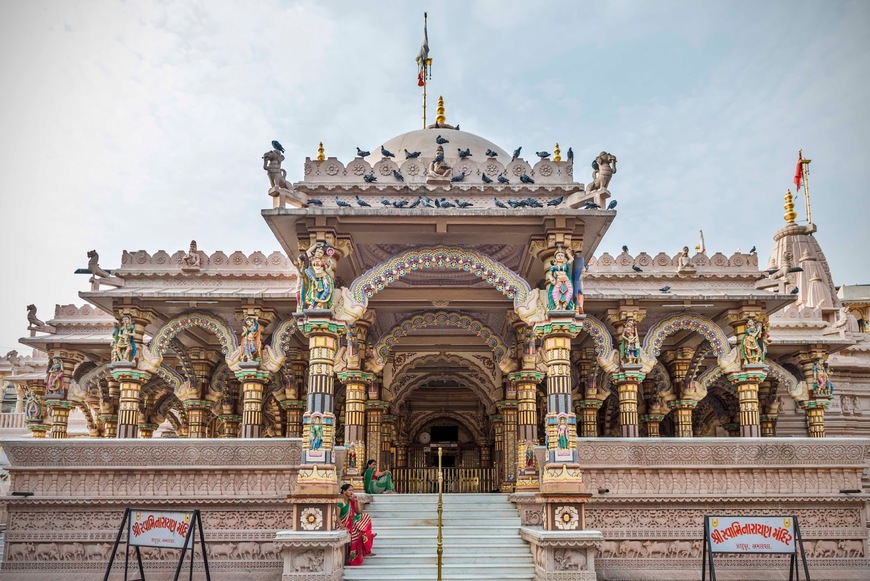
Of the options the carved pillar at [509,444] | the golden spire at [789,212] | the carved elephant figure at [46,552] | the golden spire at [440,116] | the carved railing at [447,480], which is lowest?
the carved elephant figure at [46,552]

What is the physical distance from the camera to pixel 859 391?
22344 mm

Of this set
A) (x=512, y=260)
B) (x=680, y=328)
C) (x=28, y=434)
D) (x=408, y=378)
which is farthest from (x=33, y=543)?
(x=28, y=434)

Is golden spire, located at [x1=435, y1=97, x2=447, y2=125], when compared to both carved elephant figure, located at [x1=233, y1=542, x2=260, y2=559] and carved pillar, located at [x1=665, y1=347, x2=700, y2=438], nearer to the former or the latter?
carved pillar, located at [x1=665, y1=347, x2=700, y2=438]

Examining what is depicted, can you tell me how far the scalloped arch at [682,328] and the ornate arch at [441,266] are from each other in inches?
232

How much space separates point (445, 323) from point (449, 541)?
5.44 m

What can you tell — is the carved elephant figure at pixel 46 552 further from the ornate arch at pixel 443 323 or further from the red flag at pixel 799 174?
the red flag at pixel 799 174

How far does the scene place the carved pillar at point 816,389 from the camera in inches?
686

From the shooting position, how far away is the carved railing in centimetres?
1680

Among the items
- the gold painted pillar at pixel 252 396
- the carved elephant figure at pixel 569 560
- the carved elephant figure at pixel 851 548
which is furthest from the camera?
the gold painted pillar at pixel 252 396

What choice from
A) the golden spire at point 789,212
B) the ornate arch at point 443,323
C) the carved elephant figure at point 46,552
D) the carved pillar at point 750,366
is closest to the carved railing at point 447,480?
the ornate arch at point 443,323

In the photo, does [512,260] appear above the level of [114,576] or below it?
above

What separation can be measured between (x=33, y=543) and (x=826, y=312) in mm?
23523

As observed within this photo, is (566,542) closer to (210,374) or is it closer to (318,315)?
(318,315)

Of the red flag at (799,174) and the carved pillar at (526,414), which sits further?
the red flag at (799,174)
